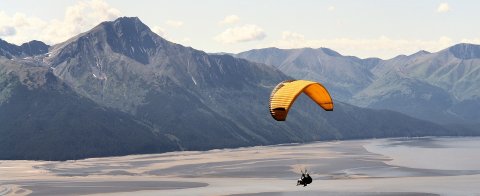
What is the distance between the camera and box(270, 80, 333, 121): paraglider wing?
66.2 meters

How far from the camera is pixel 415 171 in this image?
178625 millimetres

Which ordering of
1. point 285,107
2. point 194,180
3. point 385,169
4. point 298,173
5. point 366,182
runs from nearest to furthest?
point 285,107 < point 366,182 < point 194,180 < point 298,173 < point 385,169

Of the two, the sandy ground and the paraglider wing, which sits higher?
the paraglider wing

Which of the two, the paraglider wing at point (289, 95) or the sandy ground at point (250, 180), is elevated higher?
the paraglider wing at point (289, 95)

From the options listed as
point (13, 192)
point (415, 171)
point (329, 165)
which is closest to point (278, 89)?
point (13, 192)

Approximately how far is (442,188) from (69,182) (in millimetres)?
79613

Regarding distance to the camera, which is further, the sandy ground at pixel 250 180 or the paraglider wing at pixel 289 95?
the sandy ground at pixel 250 180

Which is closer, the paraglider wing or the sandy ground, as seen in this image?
the paraglider wing

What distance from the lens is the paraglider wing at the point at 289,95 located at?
6619cm

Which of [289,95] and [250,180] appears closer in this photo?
[289,95]

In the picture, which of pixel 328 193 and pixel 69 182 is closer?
pixel 328 193

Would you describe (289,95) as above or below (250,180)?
above

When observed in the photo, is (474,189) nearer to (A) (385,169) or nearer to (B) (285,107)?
(A) (385,169)

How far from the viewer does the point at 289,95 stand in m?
67.5
